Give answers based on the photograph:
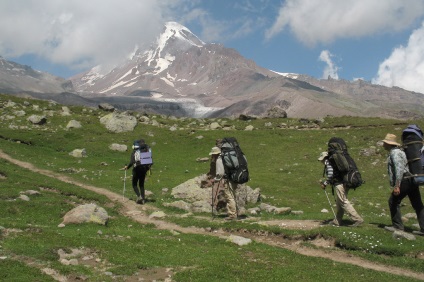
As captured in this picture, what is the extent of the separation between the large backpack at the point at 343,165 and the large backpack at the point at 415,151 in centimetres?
227

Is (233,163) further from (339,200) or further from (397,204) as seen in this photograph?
(397,204)

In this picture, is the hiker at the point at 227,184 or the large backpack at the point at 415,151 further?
the hiker at the point at 227,184

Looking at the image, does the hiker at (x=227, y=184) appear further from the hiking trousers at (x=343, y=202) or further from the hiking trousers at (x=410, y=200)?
the hiking trousers at (x=410, y=200)

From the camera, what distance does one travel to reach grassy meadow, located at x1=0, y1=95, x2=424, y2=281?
13.8 m

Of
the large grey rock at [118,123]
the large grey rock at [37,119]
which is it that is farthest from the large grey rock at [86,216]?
the large grey rock at [37,119]

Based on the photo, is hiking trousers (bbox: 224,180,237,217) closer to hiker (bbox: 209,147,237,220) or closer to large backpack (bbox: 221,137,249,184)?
hiker (bbox: 209,147,237,220)

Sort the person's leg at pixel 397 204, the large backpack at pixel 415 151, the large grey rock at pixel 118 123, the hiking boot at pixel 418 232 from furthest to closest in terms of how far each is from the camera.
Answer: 1. the large grey rock at pixel 118 123
2. the hiking boot at pixel 418 232
3. the person's leg at pixel 397 204
4. the large backpack at pixel 415 151

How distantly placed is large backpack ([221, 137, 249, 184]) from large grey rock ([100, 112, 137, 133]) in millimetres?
48600

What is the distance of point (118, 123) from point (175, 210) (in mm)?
44729

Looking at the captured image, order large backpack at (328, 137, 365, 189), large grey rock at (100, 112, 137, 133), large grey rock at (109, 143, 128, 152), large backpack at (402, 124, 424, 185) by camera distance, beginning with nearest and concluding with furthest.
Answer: large backpack at (402, 124, 424, 185)
large backpack at (328, 137, 365, 189)
large grey rock at (109, 143, 128, 152)
large grey rock at (100, 112, 137, 133)

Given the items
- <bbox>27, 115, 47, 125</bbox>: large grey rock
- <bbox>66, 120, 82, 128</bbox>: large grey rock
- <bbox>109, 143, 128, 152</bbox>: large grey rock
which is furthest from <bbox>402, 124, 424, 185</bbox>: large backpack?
<bbox>27, 115, 47, 125</bbox>: large grey rock

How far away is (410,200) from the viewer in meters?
17.8

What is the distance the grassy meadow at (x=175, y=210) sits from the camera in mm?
13750

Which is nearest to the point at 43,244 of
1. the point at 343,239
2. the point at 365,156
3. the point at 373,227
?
the point at 343,239
